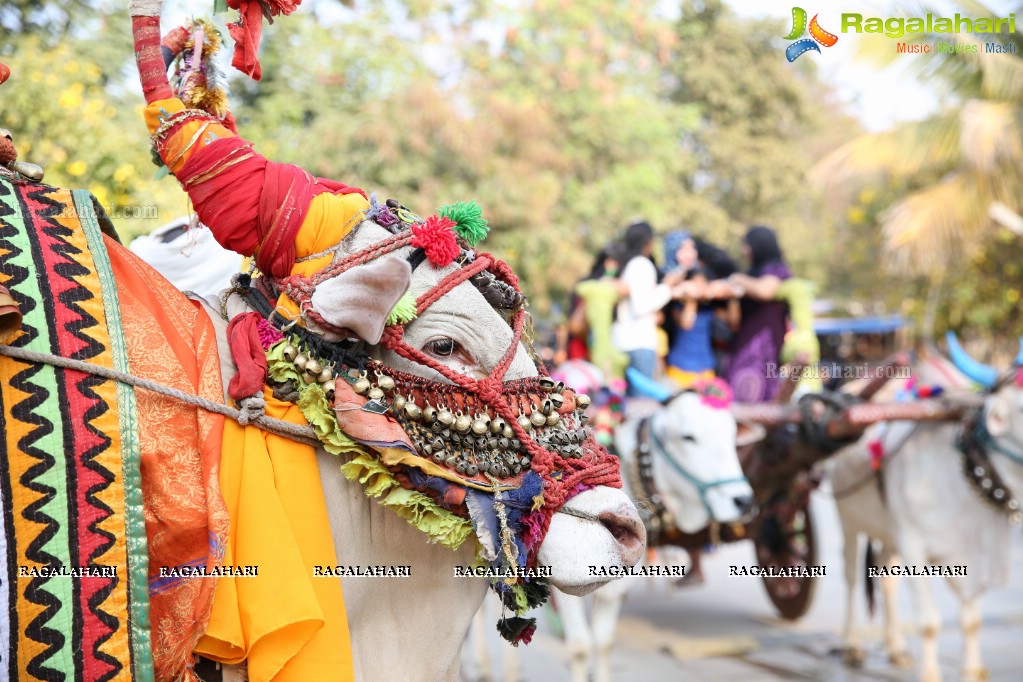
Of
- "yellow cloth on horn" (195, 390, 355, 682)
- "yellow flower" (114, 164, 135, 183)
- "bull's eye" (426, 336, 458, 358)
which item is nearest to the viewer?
"yellow cloth on horn" (195, 390, 355, 682)

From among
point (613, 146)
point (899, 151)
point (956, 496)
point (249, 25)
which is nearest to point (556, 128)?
point (613, 146)

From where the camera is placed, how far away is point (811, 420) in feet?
17.2

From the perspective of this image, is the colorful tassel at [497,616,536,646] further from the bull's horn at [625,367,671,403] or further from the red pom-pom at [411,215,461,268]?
the bull's horn at [625,367,671,403]

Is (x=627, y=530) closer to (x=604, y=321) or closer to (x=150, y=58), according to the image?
(x=150, y=58)

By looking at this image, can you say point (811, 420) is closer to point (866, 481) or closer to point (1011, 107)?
point (866, 481)

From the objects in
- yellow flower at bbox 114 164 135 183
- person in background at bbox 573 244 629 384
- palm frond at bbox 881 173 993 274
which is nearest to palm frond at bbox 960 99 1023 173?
palm frond at bbox 881 173 993 274

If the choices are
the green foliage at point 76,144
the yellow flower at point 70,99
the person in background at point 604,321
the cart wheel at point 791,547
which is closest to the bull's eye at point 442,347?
the green foliage at point 76,144

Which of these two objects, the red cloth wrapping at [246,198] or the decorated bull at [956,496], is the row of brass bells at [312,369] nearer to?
the red cloth wrapping at [246,198]

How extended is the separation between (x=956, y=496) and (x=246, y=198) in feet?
15.8

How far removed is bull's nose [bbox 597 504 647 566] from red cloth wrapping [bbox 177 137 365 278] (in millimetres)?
914

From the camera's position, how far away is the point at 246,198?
6.44 feet

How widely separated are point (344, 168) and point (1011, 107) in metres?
7.06

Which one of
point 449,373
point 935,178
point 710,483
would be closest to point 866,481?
point 710,483

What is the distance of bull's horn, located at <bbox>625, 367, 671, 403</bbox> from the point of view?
531cm
